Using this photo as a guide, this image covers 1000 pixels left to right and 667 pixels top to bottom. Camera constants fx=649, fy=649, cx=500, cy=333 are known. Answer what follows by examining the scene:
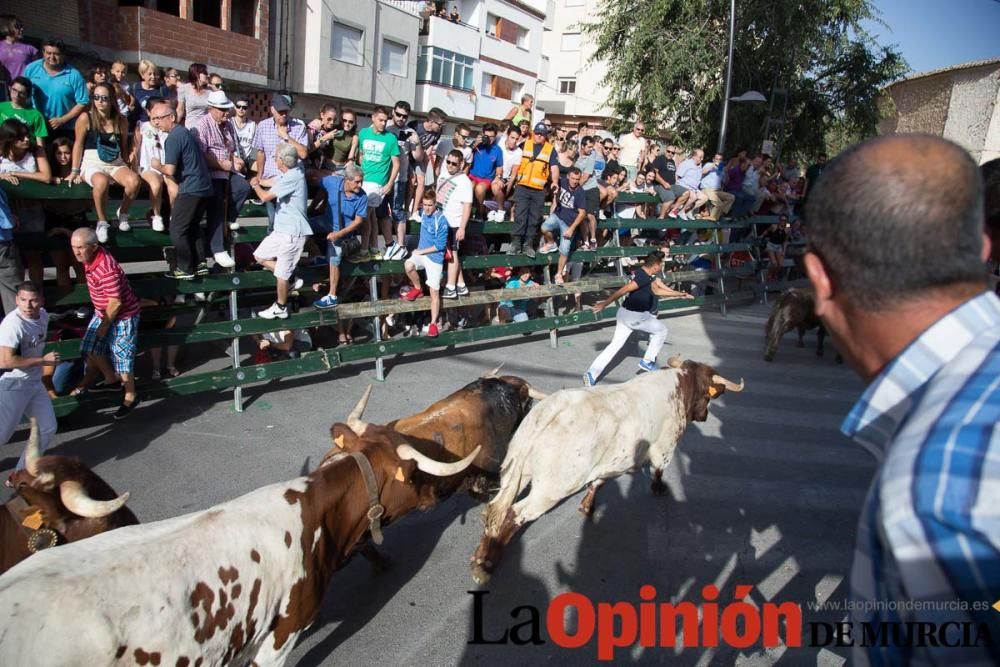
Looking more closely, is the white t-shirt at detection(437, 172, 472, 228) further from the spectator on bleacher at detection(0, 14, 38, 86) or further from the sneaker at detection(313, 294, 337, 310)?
the spectator on bleacher at detection(0, 14, 38, 86)

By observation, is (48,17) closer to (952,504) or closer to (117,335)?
(117,335)

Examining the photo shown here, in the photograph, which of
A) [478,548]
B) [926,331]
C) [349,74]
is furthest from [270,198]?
[349,74]

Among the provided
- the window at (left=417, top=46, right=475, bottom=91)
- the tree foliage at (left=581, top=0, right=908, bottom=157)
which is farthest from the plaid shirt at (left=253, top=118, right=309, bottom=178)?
the window at (left=417, top=46, right=475, bottom=91)

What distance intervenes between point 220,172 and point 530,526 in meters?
5.14

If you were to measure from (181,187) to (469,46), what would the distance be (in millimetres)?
32811

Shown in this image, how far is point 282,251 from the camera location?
7074 millimetres

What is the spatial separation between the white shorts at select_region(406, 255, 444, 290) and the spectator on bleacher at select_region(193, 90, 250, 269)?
2152 millimetres

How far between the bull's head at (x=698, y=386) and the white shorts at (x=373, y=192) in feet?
14.4

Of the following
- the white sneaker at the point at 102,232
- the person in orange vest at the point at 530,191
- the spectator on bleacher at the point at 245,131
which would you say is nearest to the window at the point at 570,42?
the person in orange vest at the point at 530,191

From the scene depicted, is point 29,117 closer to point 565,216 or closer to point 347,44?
point 565,216

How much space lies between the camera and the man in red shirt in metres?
5.55

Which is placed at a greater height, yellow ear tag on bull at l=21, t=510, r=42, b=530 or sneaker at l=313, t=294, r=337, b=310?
sneaker at l=313, t=294, r=337, b=310

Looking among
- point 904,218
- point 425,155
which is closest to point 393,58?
point 425,155

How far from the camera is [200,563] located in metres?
2.90
